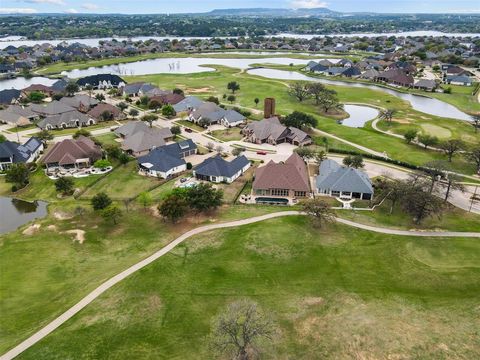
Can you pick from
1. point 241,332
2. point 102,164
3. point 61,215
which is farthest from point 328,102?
point 241,332

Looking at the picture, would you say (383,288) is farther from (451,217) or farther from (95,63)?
(95,63)

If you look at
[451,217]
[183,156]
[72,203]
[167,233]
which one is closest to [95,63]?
[183,156]

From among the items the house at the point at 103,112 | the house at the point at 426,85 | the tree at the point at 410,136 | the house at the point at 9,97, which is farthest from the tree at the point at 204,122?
the house at the point at 426,85

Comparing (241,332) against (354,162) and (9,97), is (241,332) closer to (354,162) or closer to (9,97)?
(354,162)

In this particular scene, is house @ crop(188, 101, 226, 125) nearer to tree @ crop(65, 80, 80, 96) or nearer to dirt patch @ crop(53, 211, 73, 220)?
dirt patch @ crop(53, 211, 73, 220)

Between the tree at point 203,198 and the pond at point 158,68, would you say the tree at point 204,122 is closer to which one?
the tree at point 203,198

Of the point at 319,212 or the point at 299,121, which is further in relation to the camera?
the point at 299,121
